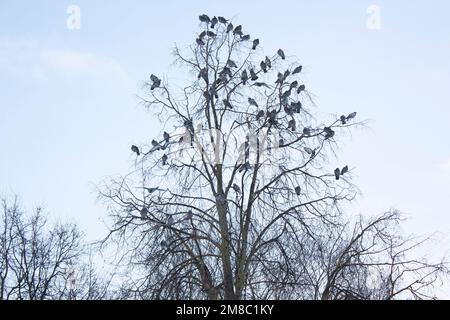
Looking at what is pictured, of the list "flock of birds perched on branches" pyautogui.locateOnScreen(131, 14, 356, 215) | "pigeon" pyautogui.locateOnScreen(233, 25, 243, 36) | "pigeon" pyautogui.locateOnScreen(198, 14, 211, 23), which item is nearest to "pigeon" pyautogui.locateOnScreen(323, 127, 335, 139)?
"flock of birds perched on branches" pyautogui.locateOnScreen(131, 14, 356, 215)

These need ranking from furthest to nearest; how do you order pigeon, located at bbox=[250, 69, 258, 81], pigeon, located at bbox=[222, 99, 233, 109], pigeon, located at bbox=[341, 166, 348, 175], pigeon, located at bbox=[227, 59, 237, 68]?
pigeon, located at bbox=[227, 59, 237, 68]
pigeon, located at bbox=[250, 69, 258, 81]
pigeon, located at bbox=[222, 99, 233, 109]
pigeon, located at bbox=[341, 166, 348, 175]

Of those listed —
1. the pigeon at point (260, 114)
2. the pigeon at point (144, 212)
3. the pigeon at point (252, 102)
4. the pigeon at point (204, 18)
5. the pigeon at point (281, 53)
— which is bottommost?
the pigeon at point (144, 212)

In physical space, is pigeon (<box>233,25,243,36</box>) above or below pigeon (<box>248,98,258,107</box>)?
above

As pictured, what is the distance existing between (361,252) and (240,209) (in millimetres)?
2866

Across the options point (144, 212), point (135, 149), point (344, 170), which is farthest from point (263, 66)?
point (144, 212)

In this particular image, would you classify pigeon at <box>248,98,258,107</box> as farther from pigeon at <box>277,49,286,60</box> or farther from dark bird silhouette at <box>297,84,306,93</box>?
pigeon at <box>277,49,286,60</box>

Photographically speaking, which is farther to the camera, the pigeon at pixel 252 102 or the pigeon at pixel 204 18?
the pigeon at pixel 204 18

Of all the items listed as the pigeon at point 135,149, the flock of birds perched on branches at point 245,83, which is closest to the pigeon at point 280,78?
the flock of birds perched on branches at point 245,83

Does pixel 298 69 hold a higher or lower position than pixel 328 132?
higher

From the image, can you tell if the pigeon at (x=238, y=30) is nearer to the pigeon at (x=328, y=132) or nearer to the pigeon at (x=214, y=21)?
the pigeon at (x=214, y=21)

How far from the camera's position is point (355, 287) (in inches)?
608

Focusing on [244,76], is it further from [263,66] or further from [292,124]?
[292,124]
